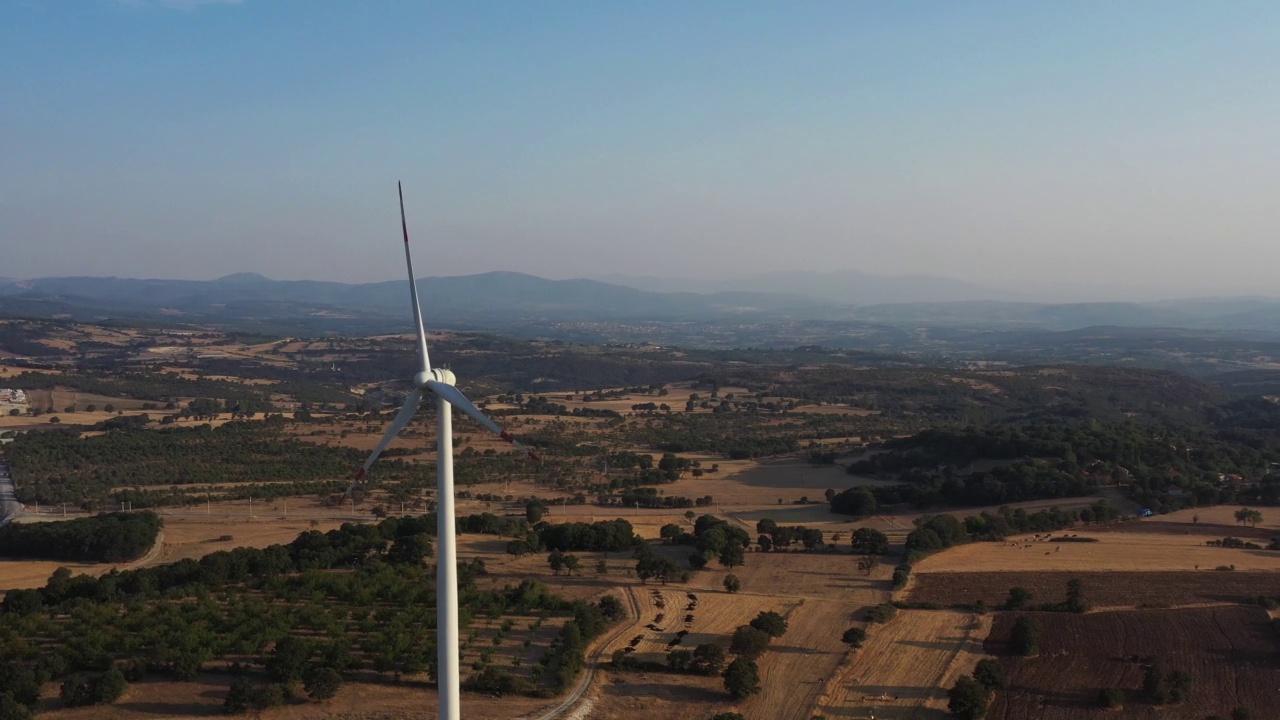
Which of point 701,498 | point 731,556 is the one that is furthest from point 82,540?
point 701,498

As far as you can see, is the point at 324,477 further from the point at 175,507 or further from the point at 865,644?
the point at 865,644

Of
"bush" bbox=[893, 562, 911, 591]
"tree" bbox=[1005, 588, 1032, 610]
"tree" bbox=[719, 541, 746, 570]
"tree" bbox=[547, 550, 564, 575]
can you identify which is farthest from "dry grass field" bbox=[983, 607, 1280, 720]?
"tree" bbox=[547, 550, 564, 575]

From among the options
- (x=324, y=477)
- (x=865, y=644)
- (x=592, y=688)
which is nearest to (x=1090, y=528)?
(x=865, y=644)

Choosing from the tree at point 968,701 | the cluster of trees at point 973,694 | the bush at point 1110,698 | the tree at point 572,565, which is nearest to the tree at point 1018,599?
the bush at point 1110,698

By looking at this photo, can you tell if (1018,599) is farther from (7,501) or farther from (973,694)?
(7,501)

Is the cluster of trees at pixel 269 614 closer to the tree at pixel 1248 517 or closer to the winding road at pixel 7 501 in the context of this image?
the winding road at pixel 7 501
